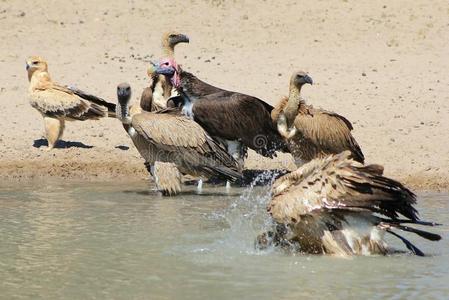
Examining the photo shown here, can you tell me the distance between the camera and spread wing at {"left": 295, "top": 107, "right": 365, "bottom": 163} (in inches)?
426

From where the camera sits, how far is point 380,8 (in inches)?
730

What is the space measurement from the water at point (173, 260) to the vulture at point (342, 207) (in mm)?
133

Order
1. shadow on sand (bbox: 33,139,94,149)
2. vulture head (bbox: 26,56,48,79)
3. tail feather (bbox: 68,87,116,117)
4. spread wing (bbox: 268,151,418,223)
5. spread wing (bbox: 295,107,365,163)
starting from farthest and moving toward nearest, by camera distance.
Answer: vulture head (bbox: 26,56,48,79)
shadow on sand (bbox: 33,139,94,149)
tail feather (bbox: 68,87,116,117)
spread wing (bbox: 295,107,365,163)
spread wing (bbox: 268,151,418,223)

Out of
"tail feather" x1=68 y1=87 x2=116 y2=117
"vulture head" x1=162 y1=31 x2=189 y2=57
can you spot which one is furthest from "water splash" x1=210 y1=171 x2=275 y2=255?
"vulture head" x1=162 y1=31 x2=189 y2=57

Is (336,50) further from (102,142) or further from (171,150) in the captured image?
(171,150)

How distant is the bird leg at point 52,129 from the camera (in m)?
12.8

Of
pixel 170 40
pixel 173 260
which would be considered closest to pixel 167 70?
pixel 170 40

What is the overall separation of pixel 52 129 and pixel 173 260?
18.0ft

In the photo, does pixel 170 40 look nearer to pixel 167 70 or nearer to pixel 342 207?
pixel 167 70

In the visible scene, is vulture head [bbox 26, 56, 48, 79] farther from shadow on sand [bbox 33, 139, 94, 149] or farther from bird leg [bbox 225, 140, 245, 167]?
bird leg [bbox 225, 140, 245, 167]

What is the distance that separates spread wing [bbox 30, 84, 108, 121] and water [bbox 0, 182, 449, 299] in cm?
240

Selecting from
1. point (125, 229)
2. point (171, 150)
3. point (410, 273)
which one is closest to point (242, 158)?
point (171, 150)

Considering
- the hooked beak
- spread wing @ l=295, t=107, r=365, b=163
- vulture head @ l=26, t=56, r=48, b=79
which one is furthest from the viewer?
vulture head @ l=26, t=56, r=48, b=79

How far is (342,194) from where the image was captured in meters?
7.55
